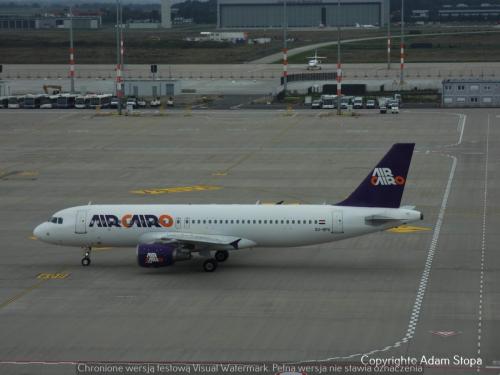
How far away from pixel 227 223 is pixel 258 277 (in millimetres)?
3241

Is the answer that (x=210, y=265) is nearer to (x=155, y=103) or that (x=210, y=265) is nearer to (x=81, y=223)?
(x=81, y=223)

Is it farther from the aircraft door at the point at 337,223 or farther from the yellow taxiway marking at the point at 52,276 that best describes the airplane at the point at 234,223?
the yellow taxiway marking at the point at 52,276

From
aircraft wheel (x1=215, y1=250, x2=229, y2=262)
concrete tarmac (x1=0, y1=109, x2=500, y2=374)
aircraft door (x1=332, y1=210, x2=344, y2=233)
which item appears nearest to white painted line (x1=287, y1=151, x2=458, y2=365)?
concrete tarmac (x1=0, y1=109, x2=500, y2=374)

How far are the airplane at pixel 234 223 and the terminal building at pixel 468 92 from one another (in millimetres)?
86741

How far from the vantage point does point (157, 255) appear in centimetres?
5019

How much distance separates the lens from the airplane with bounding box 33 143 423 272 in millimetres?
50688

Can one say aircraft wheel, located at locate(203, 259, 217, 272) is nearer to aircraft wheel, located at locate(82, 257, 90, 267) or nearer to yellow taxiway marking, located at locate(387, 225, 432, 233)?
aircraft wheel, located at locate(82, 257, 90, 267)

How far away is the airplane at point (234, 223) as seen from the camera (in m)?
50.7

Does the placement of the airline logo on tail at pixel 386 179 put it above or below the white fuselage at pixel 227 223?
above

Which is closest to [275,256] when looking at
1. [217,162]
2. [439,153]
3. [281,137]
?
[217,162]

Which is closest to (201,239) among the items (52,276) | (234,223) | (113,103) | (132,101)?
(234,223)

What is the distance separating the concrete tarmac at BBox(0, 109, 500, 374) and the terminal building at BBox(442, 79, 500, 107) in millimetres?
38538

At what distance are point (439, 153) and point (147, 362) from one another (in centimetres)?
6054

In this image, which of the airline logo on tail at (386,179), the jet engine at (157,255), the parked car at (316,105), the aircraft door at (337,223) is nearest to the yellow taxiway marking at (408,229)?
the airline logo on tail at (386,179)
